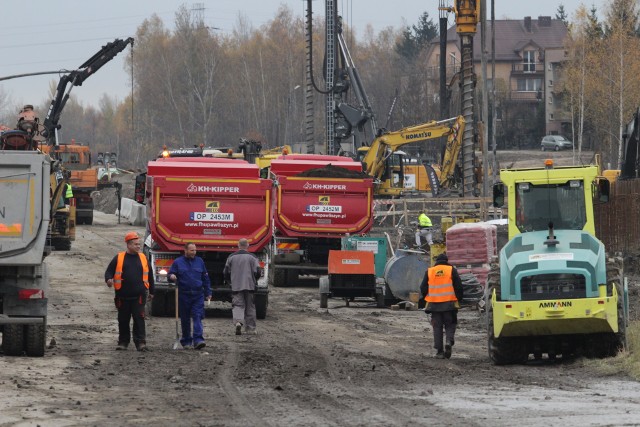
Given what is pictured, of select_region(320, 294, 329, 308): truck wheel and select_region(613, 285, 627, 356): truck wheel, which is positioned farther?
select_region(320, 294, 329, 308): truck wheel

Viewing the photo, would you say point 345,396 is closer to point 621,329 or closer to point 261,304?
point 621,329

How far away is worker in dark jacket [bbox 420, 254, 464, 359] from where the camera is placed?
19.5 m

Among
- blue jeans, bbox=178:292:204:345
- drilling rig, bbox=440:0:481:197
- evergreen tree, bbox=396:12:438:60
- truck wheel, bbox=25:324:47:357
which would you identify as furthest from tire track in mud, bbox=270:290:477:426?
evergreen tree, bbox=396:12:438:60

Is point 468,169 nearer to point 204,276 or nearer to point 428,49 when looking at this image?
point 204,276

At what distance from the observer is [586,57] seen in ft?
300

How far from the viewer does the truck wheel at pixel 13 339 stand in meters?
18.3

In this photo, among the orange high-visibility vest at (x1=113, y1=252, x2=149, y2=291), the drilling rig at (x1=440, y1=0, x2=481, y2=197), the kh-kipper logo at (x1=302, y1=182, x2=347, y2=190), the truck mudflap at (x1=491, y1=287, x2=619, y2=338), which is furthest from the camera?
the drilling rig at (x1=440, y1=0, x2=481, y2=197)

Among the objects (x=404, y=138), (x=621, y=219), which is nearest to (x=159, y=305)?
(x=621, y=219)

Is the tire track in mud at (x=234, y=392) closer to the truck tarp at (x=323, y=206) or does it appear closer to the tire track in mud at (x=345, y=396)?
the tire track in mud at (x=345, y=396)

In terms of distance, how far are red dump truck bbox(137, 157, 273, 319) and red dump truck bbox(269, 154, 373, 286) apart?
6.75m

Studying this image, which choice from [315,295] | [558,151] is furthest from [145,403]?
[558,151]

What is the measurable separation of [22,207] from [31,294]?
46.3 inches

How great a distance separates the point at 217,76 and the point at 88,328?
342ft

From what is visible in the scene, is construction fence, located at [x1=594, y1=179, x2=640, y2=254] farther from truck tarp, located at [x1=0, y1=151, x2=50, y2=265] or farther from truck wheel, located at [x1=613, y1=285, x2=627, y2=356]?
truck tarp, located at [x1=0, y1=151, x2=50, y2=265]
